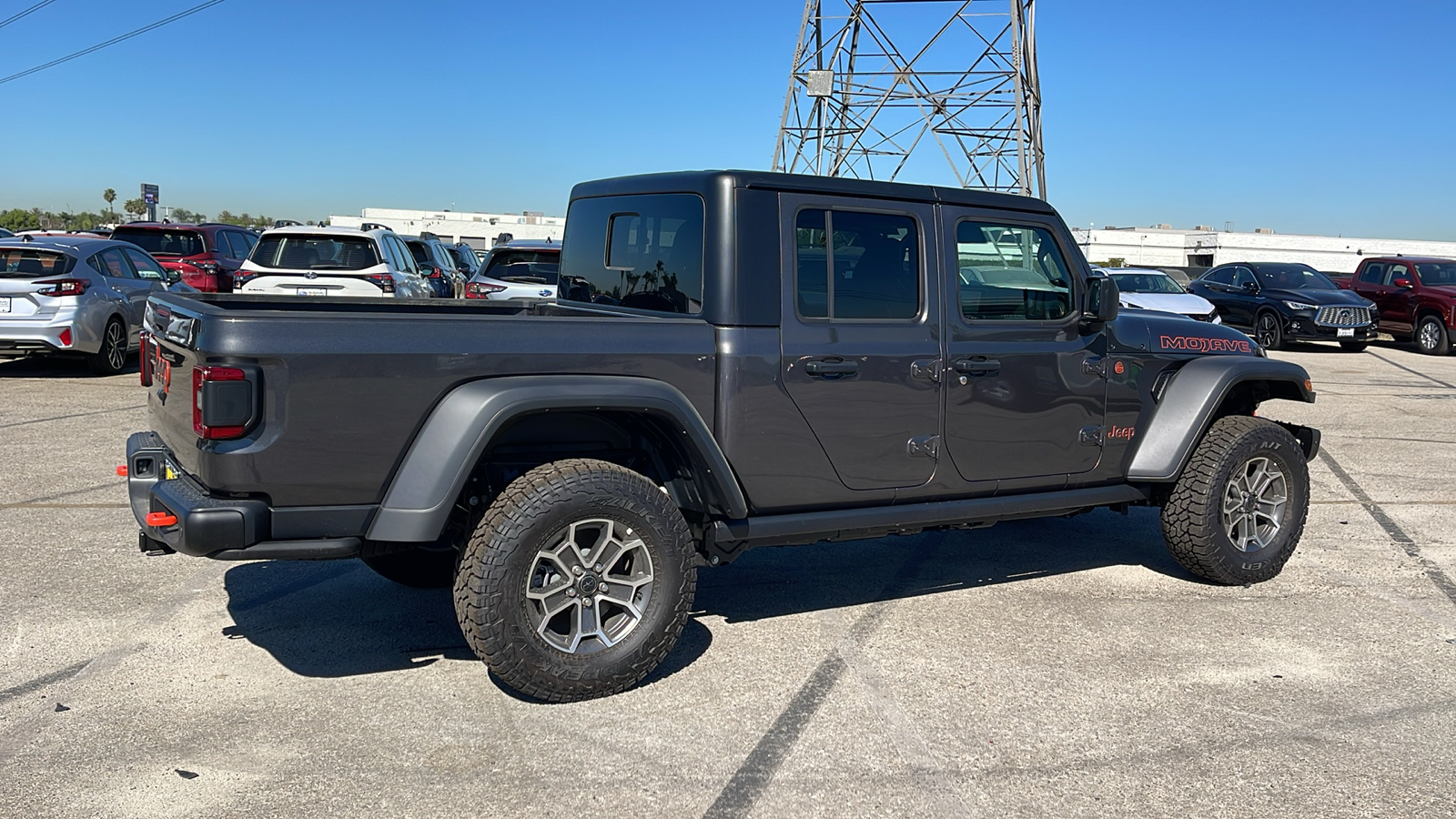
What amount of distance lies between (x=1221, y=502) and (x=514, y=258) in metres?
10.1

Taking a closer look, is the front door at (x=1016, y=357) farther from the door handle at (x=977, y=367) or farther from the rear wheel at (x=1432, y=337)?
the rear wheel at (x=1432, y=337)

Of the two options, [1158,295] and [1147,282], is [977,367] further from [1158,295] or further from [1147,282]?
[1147,282]

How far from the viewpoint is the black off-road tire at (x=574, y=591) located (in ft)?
13.4

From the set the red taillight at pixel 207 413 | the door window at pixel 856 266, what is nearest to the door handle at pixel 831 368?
the door window at pixel 856 266

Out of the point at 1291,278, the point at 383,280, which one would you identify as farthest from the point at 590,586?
the point at 1291,278

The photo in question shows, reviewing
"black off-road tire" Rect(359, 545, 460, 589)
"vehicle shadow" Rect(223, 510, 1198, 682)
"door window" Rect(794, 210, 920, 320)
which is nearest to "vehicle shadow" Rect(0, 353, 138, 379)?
"vehicle shadow" Rect(223, 510, 1198, 682)

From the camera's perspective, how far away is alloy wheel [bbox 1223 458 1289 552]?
5.95 metres

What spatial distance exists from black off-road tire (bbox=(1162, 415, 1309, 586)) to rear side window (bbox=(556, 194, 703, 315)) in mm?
2795

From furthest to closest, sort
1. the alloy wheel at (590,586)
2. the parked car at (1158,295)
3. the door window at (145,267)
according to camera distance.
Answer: the parked car at (1158,295) → the door window at (145,267) → the alloy wheel at (590,586)

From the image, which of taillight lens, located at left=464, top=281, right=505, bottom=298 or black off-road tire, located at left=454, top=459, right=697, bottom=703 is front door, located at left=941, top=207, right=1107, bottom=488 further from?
taillight lens, located at left=464, top=281, right=505, bottom=298

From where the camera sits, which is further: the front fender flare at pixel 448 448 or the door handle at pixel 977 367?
the door handle at pixel 977 367

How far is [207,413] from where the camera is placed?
374 cm

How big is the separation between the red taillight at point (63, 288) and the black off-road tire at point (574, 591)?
10.4 metres

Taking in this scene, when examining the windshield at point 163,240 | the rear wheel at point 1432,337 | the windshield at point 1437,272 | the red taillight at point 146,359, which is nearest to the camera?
the red taillight at point 146,359
